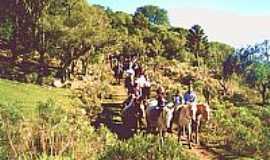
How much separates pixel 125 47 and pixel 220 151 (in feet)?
83.0

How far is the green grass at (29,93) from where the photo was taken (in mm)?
25997

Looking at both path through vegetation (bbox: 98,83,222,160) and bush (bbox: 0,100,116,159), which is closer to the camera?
bush (bbox: 0,100,116,159)

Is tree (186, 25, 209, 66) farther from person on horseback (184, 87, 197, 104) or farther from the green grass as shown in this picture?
person on horseback (184, 87, 197, 104)

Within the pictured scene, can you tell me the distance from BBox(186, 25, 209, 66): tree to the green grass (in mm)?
38591

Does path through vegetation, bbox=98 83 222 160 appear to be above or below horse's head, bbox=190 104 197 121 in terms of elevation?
below

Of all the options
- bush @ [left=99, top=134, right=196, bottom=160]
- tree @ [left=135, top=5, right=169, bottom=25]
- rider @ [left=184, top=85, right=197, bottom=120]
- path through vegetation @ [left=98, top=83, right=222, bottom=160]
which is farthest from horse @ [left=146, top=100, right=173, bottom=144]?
tree @ [left=135, top=5, right=169, bottom=25]

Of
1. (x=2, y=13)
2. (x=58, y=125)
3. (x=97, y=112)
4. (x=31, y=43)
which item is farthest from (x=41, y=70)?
(x=58, y=125)

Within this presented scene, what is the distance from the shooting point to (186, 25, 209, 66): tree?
6888cm

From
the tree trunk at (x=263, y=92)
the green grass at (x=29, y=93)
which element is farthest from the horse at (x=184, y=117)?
the tree trunk at (x=263, y=92)

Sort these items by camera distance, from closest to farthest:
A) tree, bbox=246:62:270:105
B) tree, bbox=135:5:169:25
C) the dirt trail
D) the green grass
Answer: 1. the dirt trail
2. the green grass
3. tree, bbox=246:62:270:105
4. tree, bbox=135:5:169:25

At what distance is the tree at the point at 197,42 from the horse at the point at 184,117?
46646 mm

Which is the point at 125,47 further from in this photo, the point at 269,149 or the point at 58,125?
the point at 58,125

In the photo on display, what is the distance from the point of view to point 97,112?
24.8 metres

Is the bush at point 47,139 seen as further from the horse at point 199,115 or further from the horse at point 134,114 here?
the horse at point 199,115
